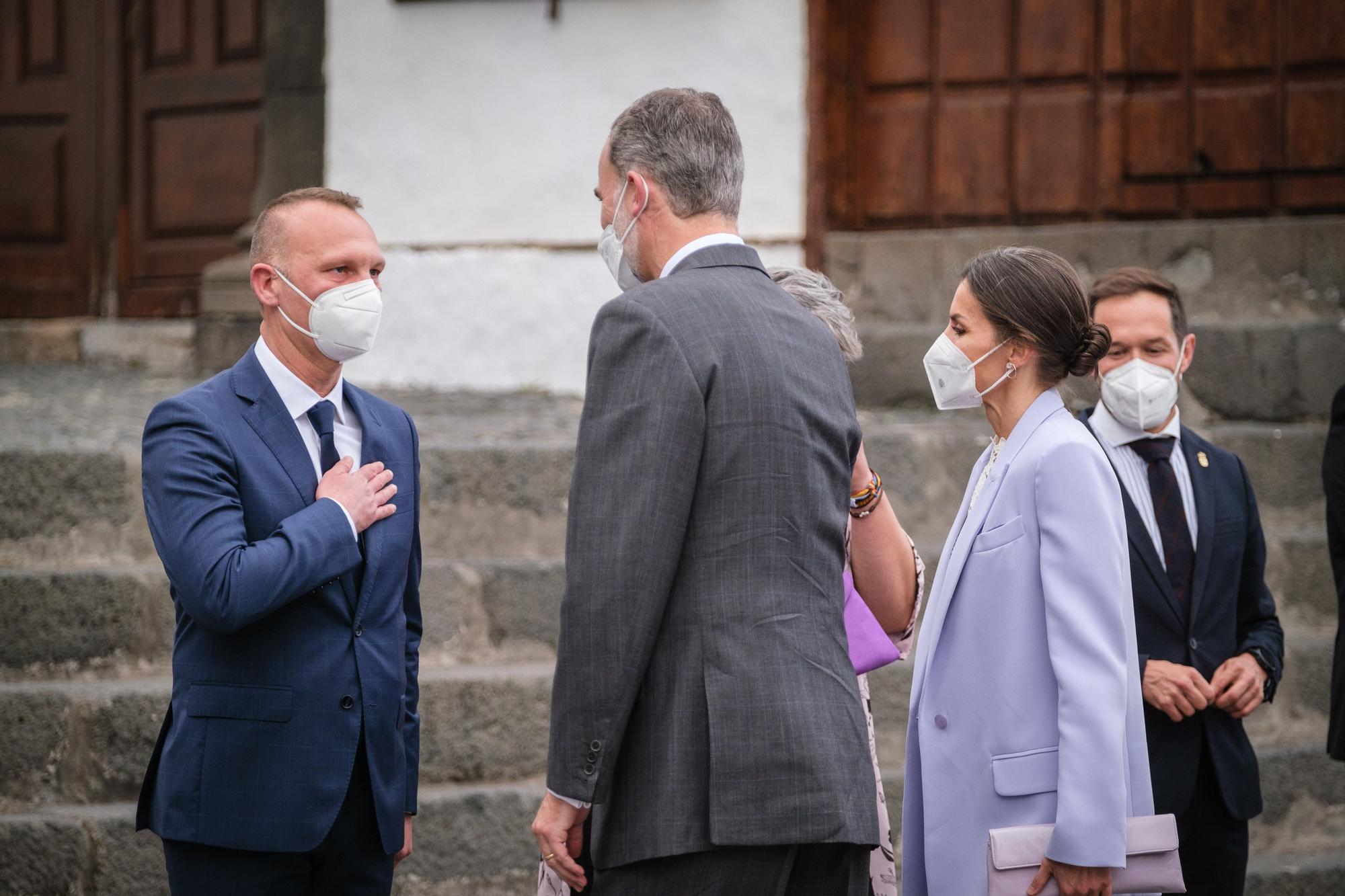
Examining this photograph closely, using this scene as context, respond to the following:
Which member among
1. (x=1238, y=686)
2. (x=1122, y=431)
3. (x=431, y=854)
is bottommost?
(x=431, y=854)

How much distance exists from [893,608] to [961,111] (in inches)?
171

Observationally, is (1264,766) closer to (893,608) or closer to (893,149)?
(893,608)

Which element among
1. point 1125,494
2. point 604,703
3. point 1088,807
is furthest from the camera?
point 1125,494

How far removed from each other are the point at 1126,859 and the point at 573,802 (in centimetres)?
108

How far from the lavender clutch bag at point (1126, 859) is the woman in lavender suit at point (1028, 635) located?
3 centimetres

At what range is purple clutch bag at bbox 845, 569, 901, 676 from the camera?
2.71m

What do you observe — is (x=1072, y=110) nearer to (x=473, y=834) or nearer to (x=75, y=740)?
(x=473, y=834)

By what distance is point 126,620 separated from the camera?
4293mm

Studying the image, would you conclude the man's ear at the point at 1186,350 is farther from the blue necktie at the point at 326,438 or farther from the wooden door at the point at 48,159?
the wooden door at the point at 48,159

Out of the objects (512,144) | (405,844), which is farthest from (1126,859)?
(512,144)

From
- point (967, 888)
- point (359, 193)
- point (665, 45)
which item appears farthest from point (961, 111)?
point (967, 888)

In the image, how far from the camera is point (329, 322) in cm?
269

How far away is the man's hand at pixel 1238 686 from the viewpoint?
320cm

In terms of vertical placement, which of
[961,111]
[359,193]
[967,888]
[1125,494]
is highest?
[961,111]
